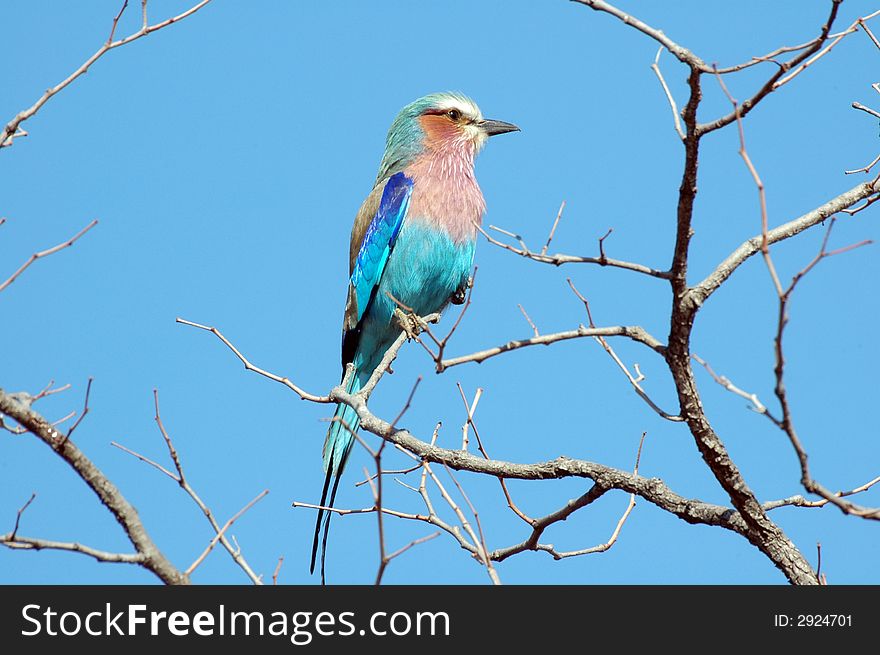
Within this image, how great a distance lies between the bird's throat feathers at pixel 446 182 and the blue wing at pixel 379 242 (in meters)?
0.08

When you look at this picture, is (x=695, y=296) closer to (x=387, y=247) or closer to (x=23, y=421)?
(x=23, y=421)

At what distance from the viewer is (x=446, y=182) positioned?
638 centimetres

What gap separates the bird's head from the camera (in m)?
6.66

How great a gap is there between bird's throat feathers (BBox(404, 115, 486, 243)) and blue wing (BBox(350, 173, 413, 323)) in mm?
79

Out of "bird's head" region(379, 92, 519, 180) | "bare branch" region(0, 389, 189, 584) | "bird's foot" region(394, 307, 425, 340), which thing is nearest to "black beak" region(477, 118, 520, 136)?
"bird's head" region(379, 92, 519, 180)

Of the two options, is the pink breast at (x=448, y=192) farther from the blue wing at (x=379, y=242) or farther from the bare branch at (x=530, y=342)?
the bare branch at (x=530, y=342)

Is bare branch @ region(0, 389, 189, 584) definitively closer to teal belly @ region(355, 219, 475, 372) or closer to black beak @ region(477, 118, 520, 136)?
teal belly @ region(355, 219, 475, 372)

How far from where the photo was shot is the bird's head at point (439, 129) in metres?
6.66

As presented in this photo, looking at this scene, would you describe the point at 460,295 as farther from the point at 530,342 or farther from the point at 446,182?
the point at 530,342

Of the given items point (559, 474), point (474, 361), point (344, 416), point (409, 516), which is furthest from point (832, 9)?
point (344, 416)

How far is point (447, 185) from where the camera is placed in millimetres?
6359

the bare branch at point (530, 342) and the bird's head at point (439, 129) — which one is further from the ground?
the bird's head at point (439, 129)

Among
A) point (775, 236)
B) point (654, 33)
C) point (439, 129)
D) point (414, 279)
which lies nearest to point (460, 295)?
point (414, 279)

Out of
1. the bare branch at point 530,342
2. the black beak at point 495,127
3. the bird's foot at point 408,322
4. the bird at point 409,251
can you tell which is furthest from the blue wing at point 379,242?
the bare branch at point 530,342
